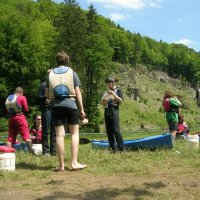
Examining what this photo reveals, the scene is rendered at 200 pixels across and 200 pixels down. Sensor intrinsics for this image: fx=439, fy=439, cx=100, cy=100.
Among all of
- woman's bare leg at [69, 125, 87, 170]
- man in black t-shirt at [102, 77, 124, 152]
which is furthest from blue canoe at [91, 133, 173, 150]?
woman's bare leg at [69, 125, 87, 170]

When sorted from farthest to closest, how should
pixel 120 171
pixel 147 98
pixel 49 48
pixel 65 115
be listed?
pixel 147 98, pixel 49 48, pixel 65 115, pixel 120 171

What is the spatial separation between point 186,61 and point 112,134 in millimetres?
188500

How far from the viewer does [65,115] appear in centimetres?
735

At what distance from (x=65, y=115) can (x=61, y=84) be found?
550 millimetres

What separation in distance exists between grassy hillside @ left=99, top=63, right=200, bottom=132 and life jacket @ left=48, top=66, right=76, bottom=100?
86375mm

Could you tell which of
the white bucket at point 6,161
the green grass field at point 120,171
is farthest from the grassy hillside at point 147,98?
the white bucket at point 6,161

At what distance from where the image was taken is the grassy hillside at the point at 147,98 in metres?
114

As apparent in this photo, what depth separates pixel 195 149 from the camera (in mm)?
9984

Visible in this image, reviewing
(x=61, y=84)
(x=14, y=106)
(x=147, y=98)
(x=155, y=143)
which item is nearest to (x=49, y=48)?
(x=14, y=106)

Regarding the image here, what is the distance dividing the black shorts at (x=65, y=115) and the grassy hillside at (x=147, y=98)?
86269mm

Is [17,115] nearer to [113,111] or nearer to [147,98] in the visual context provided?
[113,111]

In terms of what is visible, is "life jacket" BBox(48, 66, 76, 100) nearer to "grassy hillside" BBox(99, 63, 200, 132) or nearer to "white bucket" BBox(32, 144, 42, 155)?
"white bucket" BBox(32, 144, 42, 155)

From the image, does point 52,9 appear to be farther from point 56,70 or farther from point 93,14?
point 56,70

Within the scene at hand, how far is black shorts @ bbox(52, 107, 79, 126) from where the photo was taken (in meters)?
7.30
